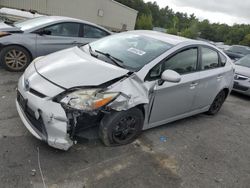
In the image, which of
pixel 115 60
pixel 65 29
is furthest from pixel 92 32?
pixel 115 60

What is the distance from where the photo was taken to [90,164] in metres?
2.64

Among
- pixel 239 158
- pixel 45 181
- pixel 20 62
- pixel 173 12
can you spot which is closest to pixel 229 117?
pixel 239 158

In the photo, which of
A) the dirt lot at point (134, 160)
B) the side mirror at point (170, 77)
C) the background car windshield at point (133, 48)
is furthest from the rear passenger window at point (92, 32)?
the side mirror at point (170, 77)

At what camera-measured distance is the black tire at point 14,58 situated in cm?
489

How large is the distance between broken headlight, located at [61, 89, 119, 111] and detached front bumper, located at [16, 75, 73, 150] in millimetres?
128

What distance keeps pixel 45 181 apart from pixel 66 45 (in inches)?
161

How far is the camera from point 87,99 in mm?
2492

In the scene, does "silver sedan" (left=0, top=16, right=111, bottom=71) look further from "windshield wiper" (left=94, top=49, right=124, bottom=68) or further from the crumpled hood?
"windshield wiper" (left=94, top=49, right=124, bottom=68)

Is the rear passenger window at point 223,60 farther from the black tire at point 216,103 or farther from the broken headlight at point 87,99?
the broken headlight at point 87,99

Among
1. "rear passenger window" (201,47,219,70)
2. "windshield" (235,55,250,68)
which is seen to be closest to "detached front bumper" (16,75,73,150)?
"rear passenger window" (201,47,219,70)

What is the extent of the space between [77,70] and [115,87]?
1.76 feet

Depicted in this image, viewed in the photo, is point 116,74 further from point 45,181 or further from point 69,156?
Answer: point 45,181

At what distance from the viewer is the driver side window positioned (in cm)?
310

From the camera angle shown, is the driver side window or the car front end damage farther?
the driver side window
